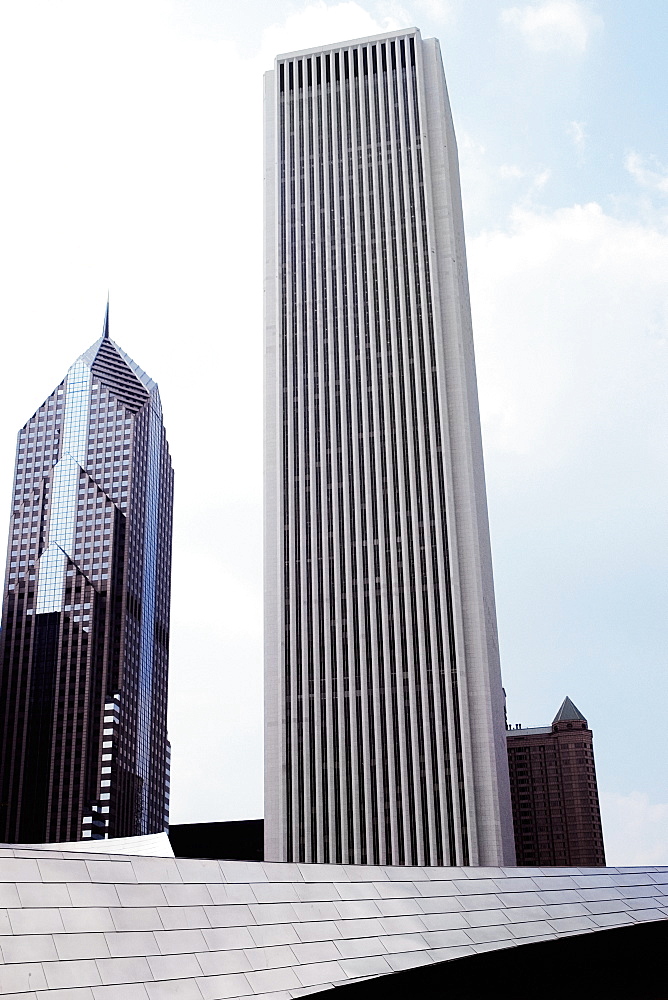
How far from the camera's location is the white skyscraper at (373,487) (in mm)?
71875

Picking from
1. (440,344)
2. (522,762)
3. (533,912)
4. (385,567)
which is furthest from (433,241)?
(522,762)

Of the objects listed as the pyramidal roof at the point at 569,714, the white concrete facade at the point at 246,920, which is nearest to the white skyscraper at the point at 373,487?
the white concrete facade at the point at 246,920

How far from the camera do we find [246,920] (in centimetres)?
2517

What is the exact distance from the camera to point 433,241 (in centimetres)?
8412

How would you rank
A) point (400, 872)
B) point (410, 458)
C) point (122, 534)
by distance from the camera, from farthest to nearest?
point (122, 534)
point (410, 458)
point (400, 872)

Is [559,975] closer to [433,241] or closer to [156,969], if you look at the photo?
[156,969]

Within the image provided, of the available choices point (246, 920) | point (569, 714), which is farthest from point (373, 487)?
point (569, 714)

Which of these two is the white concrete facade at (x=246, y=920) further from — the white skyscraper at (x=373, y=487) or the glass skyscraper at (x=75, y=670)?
the glass skyscraper at (x=75, y=670)

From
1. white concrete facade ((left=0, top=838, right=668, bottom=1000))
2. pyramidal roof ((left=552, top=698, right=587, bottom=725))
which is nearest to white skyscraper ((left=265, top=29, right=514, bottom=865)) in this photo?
white concrete facade ((left=0, top=838, right=668, bottom=1000))

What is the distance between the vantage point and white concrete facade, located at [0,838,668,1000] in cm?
2073

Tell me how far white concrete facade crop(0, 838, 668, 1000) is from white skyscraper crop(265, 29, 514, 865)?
126ft

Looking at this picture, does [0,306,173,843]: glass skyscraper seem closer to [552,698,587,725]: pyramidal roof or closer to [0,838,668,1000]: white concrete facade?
[552,698,587,725]: pyramidal roof

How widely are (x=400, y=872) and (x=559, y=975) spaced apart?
6.97 m

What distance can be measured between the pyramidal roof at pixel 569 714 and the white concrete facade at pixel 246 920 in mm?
149167
